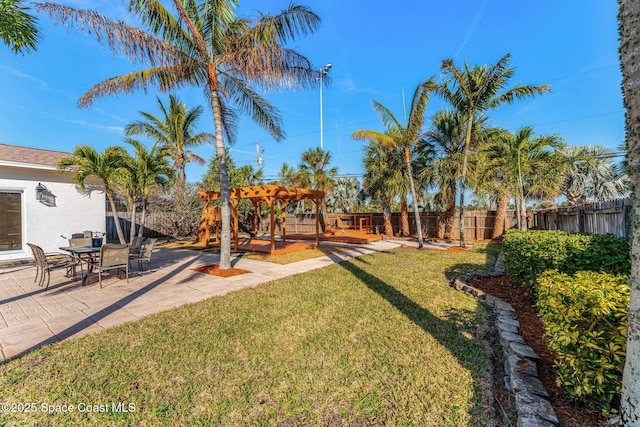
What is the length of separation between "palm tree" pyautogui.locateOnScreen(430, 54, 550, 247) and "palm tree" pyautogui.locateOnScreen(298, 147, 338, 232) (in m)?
8.56

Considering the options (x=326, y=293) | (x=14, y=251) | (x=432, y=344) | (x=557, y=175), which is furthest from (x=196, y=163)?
(x=557, y=175)

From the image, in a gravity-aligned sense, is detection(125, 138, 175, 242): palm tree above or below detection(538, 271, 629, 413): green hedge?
above

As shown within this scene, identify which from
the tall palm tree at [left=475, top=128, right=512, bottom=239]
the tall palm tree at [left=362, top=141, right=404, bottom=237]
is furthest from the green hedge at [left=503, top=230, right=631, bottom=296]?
the tall palm tree at [left=362, top=141, right=404, bottom=237]

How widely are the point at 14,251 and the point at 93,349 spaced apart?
30.5 feet

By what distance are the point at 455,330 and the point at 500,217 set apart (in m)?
13.4

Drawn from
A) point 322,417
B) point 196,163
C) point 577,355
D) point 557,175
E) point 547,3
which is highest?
point 547,3

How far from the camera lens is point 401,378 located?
8.42ft

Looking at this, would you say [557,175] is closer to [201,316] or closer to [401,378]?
[401,378]

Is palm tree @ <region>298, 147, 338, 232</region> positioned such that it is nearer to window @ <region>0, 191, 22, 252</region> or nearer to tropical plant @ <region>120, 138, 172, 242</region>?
tropical plant @ <region>120, 138, 172, 242</region>

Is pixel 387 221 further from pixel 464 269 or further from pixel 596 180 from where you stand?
pixel 596 180

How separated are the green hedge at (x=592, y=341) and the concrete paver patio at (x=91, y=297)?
506cm

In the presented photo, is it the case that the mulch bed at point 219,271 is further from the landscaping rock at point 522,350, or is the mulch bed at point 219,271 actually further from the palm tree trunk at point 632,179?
the palm tree trunk at point 632,179

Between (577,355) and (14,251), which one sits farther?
(14,251)

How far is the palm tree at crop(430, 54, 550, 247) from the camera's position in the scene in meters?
9.55
